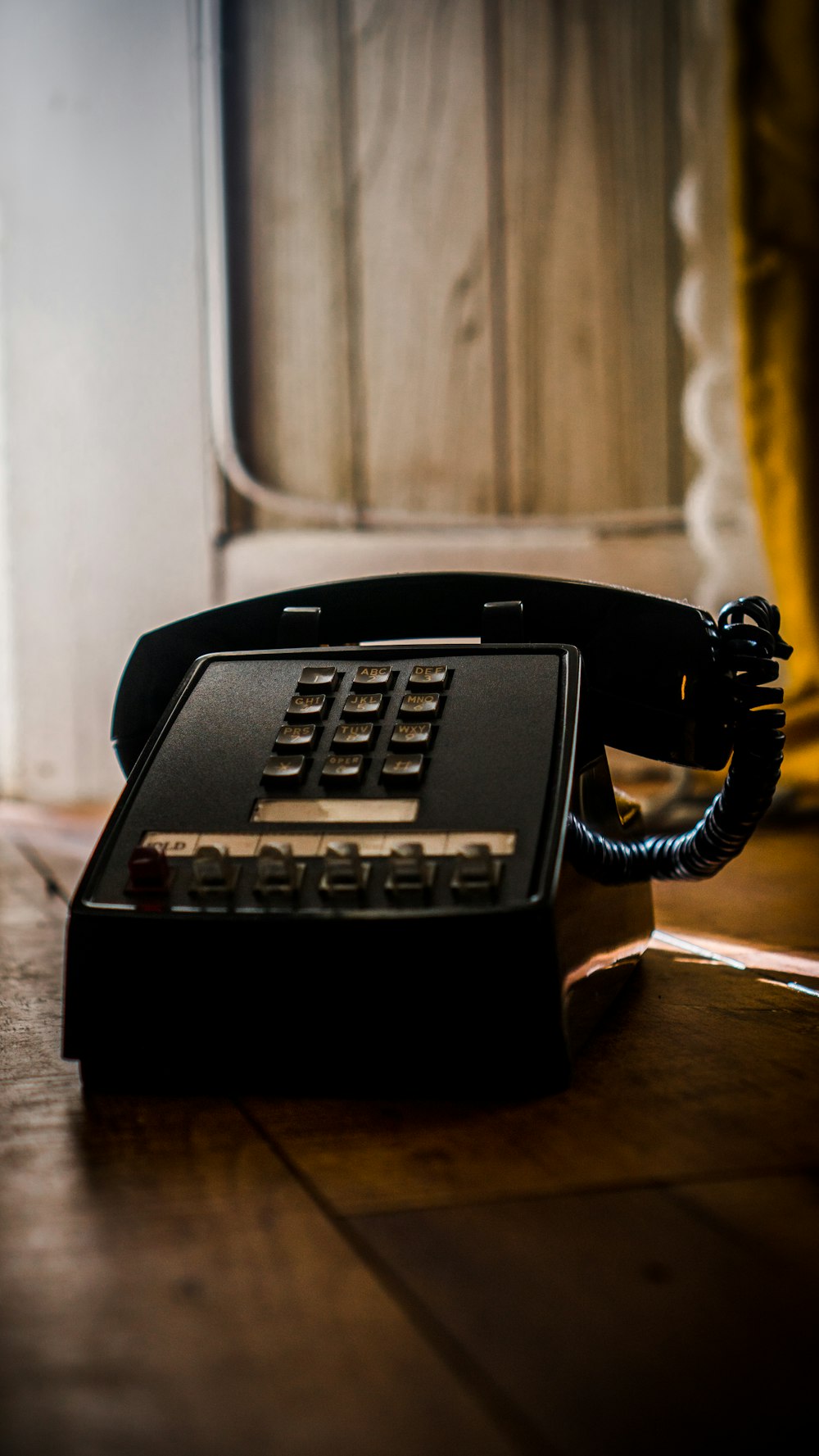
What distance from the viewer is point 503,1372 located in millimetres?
294

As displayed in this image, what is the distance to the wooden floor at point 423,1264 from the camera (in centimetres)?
28

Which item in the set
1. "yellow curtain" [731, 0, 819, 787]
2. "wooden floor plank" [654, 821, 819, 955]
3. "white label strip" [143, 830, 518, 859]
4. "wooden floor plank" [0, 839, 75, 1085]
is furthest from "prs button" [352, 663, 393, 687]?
"yellow curtain" [731, 0, 819, 787]

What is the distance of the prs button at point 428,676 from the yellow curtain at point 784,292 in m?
1.29

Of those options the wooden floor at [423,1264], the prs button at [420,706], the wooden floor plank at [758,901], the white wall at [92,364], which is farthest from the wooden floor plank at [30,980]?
the white wall at [92,364]

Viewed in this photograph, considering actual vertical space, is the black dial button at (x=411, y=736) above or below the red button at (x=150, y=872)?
above

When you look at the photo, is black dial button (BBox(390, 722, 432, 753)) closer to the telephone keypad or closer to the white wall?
the telephone keypad

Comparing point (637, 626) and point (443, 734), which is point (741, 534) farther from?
point (443, 734)

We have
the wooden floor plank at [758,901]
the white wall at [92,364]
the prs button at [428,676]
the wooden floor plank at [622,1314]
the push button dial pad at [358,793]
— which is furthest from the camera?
the white wall at [92,364]

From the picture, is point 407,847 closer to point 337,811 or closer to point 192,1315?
point 337,811

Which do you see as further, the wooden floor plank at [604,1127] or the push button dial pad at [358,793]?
the push button dial pad at [358,793]

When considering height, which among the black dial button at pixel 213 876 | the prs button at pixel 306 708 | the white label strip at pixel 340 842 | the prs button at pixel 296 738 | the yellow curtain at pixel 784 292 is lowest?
the black dial button at pixel 213 876

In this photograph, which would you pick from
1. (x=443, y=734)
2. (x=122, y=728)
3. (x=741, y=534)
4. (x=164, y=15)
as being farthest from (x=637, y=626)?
(x=164, y=15)

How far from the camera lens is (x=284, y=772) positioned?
22.9 inches

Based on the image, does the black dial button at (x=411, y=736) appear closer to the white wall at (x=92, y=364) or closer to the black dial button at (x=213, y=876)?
the black dial button at (x=213, y=876)
